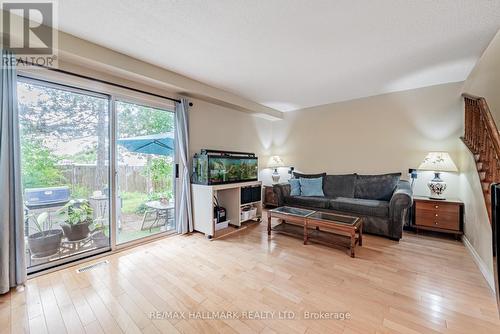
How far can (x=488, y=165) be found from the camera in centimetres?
194

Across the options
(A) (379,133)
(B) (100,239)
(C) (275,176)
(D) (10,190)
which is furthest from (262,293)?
(A) (379,133)

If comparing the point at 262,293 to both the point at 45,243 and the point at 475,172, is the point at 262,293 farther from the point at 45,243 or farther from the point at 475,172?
the point at 475,172

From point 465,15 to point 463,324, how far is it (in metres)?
2.38

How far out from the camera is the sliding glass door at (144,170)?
271cm

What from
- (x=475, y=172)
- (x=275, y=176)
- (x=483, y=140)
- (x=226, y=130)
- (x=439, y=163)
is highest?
(x=226, y=130)

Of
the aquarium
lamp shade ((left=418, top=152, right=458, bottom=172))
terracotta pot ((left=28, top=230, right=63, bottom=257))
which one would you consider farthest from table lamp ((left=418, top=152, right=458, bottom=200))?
terracotta pot ((left=28, top=230, right=63, bottom=257))

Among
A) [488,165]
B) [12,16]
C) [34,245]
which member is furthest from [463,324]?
[12,16]

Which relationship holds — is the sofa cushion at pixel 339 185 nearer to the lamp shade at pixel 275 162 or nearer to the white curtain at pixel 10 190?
Result: the lamp shade at pixel 275 162

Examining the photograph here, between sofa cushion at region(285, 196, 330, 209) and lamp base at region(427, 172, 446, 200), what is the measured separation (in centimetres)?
149

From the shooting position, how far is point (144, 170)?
2920mm

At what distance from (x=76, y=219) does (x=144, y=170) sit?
921 mm

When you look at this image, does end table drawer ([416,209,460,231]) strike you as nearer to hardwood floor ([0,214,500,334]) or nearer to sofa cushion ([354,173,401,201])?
hardwood floor ([0,214,500,334])

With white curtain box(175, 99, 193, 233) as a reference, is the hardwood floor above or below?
below

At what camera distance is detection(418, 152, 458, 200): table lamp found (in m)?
2.97
